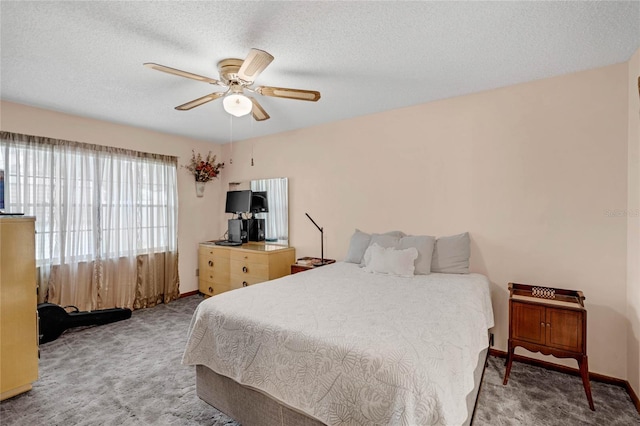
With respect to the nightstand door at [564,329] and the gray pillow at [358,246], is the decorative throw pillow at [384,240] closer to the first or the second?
the gray pillow at [358,246]

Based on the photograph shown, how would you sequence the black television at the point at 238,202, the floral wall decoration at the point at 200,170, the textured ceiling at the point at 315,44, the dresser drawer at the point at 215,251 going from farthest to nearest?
the floral wall decoration at the point at 200,170
the black television at the point at 238,202
the dresser drawer at the point at 215,251
the textured ceiling at the point at 315,44

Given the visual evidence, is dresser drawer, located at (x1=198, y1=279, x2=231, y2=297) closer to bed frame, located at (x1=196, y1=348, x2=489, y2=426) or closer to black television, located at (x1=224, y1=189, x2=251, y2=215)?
black television, located at (x1=224, y1=189, x2=251, y2=215)

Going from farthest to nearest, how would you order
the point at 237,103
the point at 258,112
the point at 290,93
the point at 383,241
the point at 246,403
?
the point at 383,241
the point at 258,112
the point at 290,93
the point at 237,103
the point at 246,403

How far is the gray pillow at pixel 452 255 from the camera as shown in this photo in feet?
9.02

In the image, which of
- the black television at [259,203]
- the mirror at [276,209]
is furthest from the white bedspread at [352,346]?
the black television at [259,203]

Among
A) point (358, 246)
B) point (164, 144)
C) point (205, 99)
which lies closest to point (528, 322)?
point (358, 246)

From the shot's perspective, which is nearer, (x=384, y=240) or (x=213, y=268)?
(x=384, y=240)

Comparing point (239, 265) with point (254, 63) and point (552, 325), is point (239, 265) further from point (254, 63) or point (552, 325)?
point (552, 325)

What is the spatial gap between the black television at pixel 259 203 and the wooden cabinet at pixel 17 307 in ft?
8.40

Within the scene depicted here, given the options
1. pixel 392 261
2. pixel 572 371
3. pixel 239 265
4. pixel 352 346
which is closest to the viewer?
pixel 352 346

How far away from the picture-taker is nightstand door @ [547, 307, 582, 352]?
2104 millimetres

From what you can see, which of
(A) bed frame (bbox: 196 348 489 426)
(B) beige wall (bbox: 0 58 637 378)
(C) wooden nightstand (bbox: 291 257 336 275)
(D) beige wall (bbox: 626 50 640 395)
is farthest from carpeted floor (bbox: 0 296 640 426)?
(C) wooden nightstand (bbox: 291 257 336 275)

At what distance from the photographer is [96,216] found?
3.72m

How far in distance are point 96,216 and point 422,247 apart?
391cm
